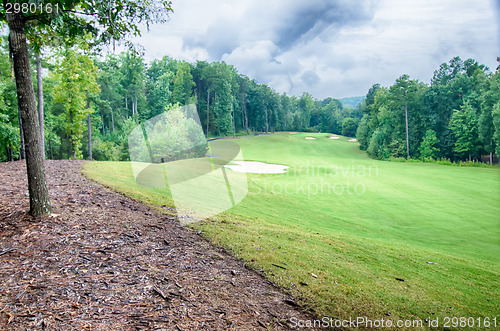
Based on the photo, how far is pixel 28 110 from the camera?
4.55 m

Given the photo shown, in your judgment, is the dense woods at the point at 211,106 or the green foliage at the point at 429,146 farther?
the green foliage at the point at 429,146

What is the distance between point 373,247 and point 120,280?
5.21 m

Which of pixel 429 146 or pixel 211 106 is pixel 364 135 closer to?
pixel 429 146

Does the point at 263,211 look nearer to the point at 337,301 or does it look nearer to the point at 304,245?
the point at 304,245

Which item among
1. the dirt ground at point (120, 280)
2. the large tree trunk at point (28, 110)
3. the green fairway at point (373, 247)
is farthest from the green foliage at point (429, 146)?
the large tree trunk at point (28, 110)

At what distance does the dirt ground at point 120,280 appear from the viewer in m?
2.66

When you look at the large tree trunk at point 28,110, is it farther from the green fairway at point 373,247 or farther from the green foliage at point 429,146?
the green foliage at point 429,146

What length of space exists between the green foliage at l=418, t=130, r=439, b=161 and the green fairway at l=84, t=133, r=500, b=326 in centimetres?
2849

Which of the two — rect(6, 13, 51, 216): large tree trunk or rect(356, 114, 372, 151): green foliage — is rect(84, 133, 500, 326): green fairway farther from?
rect(356, 114, 372, 151): green foliage

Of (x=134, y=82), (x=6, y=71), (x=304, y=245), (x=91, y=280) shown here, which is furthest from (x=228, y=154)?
(x=134, y=82)

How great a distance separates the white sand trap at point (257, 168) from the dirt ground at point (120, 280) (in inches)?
639

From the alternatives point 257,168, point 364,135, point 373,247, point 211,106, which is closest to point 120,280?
point 373,247

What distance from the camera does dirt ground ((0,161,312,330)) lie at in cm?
266

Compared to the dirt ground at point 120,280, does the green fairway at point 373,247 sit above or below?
below
